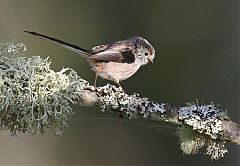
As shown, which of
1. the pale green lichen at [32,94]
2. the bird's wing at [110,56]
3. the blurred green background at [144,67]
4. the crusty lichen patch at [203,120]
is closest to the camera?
the pale green lichen at [32,94]

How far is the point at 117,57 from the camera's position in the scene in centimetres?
198

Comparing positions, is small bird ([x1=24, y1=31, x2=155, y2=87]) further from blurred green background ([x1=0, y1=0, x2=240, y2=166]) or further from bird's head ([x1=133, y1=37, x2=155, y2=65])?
blurred green background ([x1=0, y1=0, x2=240, y2=166])

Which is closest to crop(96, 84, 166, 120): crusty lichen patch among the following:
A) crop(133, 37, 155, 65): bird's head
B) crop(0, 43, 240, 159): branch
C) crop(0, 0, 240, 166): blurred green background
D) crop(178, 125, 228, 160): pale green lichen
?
crop(0, 43, 240, 159): branch

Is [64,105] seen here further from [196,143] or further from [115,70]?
[196,143]

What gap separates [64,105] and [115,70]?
1.21 ft

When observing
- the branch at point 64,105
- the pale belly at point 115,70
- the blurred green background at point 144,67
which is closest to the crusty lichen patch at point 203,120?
the branch at point 64,105

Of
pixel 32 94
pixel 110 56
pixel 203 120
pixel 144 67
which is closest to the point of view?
pixel 32 94

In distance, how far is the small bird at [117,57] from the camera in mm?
1972

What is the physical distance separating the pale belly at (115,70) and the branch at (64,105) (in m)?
0.22

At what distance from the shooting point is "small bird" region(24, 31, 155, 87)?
1.97 m

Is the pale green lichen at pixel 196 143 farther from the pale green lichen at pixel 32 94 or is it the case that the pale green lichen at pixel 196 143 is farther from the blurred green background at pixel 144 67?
the blurred green background at pixel 144 67

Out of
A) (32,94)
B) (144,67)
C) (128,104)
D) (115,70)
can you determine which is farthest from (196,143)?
(144,67)

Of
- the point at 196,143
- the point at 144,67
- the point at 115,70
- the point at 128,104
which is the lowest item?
the point at 196,143

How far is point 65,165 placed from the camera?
3.72 metres
